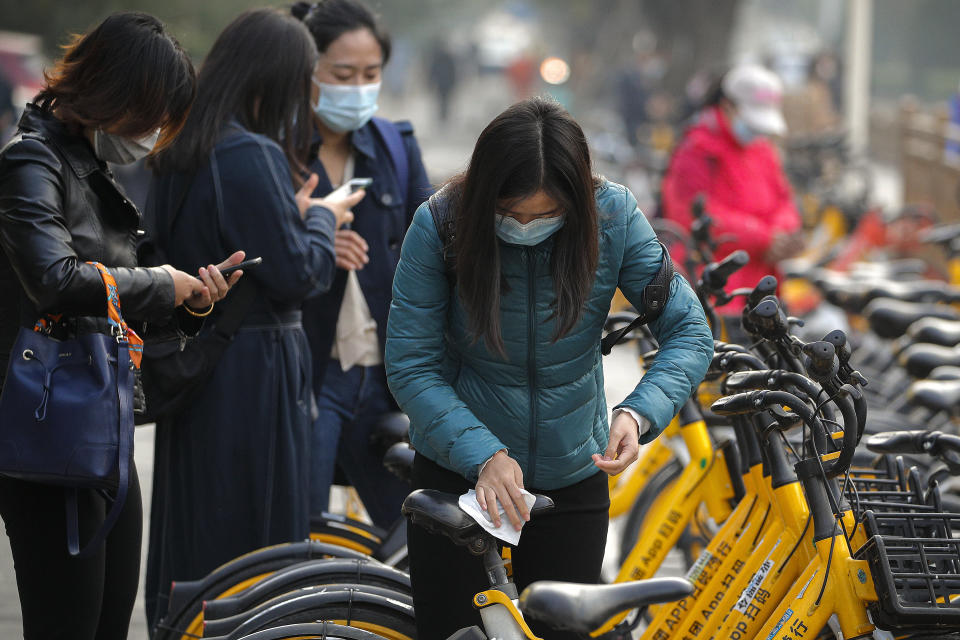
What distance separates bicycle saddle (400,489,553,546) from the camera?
2557 mm

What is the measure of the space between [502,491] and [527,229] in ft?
1.78

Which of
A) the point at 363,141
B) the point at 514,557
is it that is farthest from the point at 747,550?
the point at 363,141

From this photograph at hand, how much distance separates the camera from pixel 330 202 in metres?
3.93

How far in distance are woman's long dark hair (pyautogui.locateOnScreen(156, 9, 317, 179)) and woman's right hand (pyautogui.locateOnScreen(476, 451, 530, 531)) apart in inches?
63.5

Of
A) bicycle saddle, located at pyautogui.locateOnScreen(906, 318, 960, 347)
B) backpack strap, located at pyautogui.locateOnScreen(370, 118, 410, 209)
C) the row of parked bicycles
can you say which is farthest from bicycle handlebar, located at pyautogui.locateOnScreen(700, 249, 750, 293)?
bicycle saddle, located at pyautogui.locateOnScreen(906, 318, 960, 347)

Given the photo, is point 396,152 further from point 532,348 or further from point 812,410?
point 812,410

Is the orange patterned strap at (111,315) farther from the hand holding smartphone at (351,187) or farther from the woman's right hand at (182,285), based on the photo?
the hand holding smartphone at (351,187)

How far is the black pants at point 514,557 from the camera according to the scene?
283 cm

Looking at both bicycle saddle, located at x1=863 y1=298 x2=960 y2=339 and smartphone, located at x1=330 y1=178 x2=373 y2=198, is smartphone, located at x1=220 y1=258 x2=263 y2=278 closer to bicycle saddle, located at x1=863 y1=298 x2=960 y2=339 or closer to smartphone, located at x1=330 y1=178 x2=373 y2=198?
smartphone, located at x1=330 y1=178 x2=373 y2=198

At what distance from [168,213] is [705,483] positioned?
73.9 inches

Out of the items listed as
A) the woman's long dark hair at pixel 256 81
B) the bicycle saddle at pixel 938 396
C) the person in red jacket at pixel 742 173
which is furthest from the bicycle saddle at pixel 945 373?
the woman's long dark hair at pixel 256 81

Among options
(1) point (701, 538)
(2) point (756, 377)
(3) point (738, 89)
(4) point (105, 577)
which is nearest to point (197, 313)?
(4) point (105, 577)

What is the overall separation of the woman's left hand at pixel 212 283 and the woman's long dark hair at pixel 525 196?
2.58 feet

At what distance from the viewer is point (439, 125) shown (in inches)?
1555
